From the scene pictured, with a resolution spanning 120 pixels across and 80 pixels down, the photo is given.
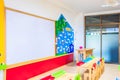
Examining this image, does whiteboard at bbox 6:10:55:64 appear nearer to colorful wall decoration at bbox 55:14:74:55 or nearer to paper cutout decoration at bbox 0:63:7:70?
paper cutout decoration at bbox 0:63:7:70

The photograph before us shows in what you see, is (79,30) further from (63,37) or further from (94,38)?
(63,37)

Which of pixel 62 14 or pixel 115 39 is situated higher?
pixel 62 14

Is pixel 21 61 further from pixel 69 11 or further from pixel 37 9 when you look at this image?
pixel 69 11

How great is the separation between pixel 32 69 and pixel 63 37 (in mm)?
2399

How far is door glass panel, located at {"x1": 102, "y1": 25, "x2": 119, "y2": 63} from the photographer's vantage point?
7.36m

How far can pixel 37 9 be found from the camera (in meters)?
4.73

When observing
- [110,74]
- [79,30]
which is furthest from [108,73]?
[79,30]

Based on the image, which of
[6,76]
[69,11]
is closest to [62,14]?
[69,11]

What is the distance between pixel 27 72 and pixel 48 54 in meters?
1.30

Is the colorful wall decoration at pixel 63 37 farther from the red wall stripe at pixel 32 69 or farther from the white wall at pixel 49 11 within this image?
the red wall stripe at pixel 32 69

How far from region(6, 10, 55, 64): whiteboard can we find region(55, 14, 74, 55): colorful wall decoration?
1.51 ft

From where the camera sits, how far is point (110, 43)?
7.46m

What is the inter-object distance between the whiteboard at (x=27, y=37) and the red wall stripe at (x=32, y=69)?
0.21 metres

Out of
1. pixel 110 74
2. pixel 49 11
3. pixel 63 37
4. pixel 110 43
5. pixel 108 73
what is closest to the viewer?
pixel 110 74
